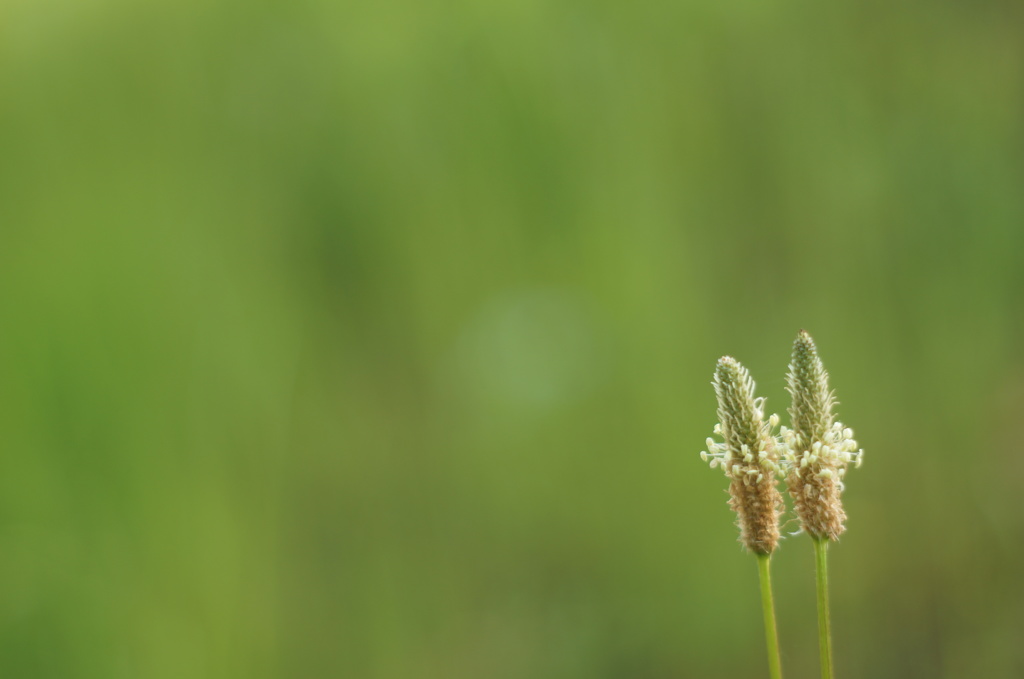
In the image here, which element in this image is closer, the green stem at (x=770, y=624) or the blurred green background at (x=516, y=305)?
the green stem at (x=770, y=624)

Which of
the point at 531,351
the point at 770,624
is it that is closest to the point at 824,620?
the point at 770,624

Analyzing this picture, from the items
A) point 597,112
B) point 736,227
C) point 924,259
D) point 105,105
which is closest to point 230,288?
point 105,105

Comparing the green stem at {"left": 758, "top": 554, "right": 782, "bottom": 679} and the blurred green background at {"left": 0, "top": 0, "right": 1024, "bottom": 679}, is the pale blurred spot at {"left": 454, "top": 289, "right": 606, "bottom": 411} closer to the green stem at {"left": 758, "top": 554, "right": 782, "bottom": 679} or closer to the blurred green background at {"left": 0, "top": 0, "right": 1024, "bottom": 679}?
the blurred green background at {"left": 0, "top": 0, "right": 1024, "bottom": 679}

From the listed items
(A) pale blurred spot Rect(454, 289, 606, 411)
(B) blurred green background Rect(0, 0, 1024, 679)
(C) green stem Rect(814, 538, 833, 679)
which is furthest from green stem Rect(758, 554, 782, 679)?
(A) pale blurred spot Rect(454, 289, 606, 411)

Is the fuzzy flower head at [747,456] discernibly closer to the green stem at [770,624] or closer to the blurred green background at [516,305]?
the green stem at [770,624]

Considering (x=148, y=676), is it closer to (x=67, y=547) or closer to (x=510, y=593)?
(x=67, y=547)

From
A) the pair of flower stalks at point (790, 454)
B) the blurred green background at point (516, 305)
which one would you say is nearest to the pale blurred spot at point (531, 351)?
the blurred green background at point (516, 305)

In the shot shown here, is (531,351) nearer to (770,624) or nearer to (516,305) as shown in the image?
(516,305)
